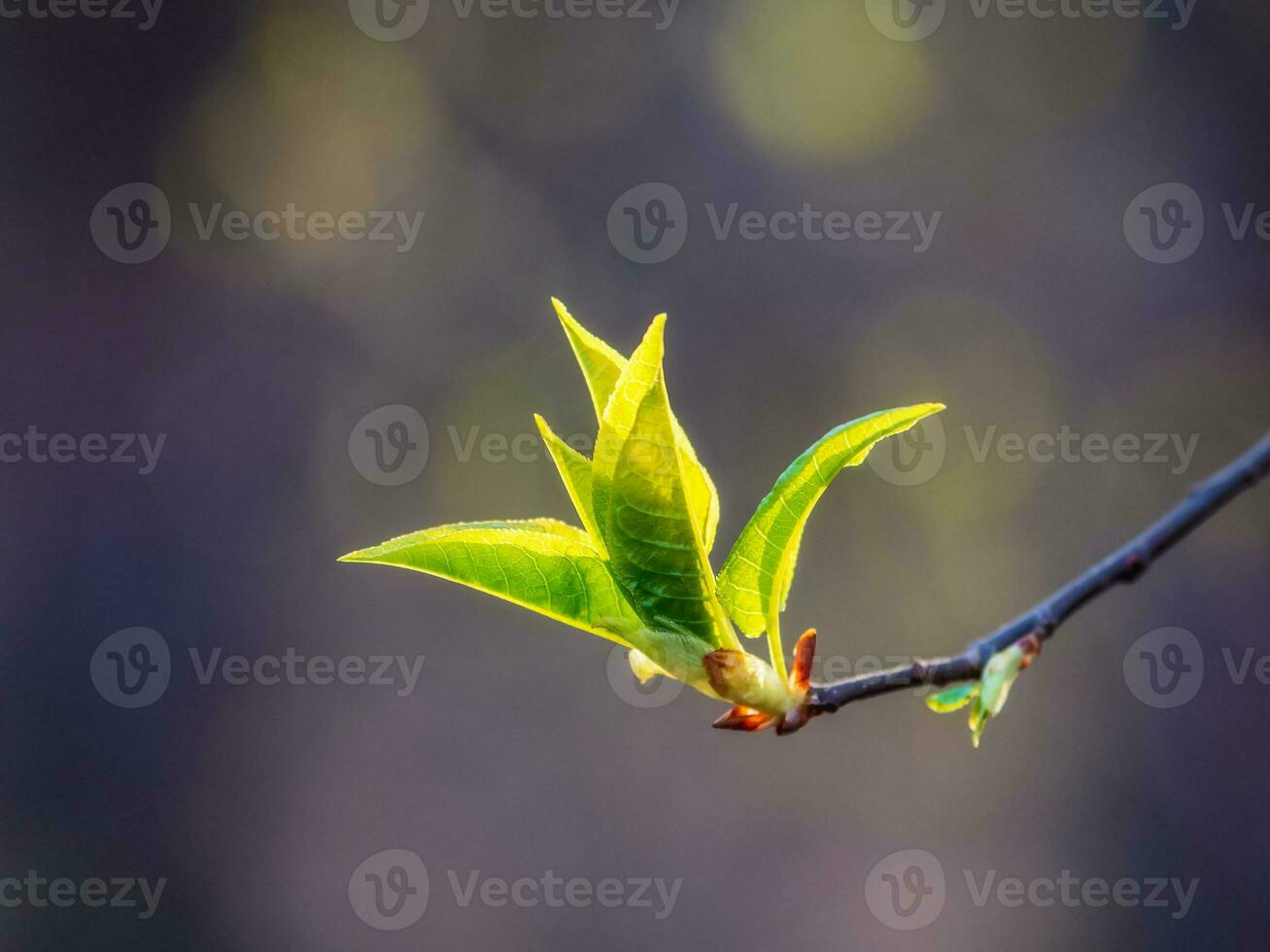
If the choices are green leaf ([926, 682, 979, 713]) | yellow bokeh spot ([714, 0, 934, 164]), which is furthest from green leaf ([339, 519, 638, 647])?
yellow bokeh spot ([714, 0, 934, 164])

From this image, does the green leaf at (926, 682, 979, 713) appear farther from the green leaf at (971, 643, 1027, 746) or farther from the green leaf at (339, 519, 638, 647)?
the green leaf at (339, 519, 638, 647)

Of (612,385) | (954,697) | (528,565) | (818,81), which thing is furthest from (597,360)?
(818,81)

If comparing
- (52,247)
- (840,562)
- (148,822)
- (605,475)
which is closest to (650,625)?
(605,475)

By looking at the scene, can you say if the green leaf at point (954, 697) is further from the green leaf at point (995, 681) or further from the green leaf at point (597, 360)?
the green leaf at point (597, 360)

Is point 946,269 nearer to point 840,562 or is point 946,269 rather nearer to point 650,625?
point 840,562

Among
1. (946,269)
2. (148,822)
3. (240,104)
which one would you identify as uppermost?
(240,104)

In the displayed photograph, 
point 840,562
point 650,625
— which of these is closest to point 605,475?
point 650,625

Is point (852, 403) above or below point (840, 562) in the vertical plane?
above

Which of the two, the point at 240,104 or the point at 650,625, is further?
the point at 240,104
